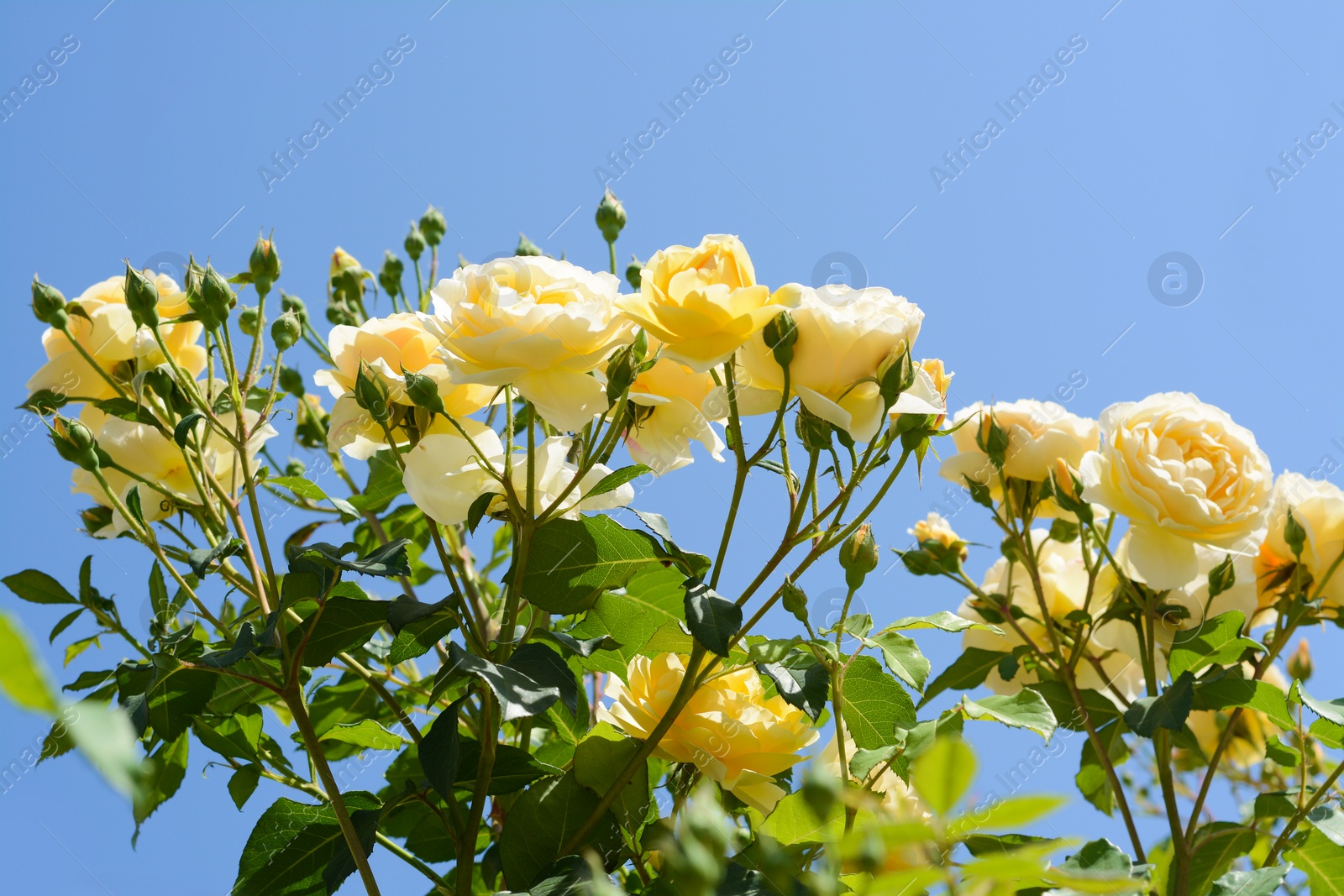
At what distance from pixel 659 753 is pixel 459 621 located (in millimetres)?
215

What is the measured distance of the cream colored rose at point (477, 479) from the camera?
2.72 ft

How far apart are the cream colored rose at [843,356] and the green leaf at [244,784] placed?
0.68m

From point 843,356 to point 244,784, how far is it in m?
0.76

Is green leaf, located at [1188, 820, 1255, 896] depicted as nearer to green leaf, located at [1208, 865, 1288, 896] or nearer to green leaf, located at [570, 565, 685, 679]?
green leaf, located at [1208, 865, 1288, 896]

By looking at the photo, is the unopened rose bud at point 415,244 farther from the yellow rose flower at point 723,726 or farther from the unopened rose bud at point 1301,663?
the unopened rose bud at point 1301,663

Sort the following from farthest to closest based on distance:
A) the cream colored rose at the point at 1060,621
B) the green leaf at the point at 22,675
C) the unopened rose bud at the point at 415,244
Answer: the unopened rose bud at the point at 415,244
the cream colored rose at the point at 1060,621
the green leaf at the point at 22,675

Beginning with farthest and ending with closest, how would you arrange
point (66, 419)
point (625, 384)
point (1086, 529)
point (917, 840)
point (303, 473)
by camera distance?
point (303, 473), point (1086, 529), point (66, 419), point (625, 384), point (917, 840)

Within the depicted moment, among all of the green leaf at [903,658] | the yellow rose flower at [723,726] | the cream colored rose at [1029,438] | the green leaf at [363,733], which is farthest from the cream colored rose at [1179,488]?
the green leaf at [363,733]

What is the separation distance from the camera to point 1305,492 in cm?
115

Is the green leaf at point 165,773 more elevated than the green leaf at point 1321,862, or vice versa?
the green leaf at point 165,773

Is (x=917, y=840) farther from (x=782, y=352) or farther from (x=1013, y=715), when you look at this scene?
(x=1013, y=715)

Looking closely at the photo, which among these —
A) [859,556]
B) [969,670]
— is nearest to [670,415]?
[859,556]

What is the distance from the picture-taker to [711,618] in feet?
2.41

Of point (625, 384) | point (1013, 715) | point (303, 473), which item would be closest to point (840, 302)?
point (625, 384)
